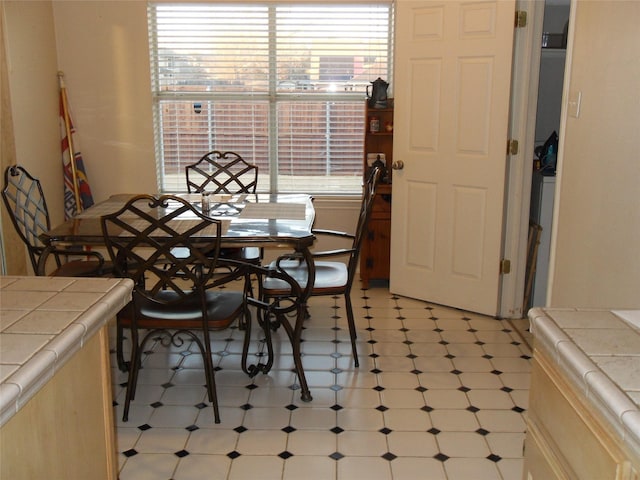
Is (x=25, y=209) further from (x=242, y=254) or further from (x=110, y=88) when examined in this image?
(x=110, y=88)

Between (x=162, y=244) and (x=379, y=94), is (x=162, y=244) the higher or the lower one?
the lower one

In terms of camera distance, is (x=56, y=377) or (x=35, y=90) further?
(x=35, y=90)

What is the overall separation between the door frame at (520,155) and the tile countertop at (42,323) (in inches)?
115

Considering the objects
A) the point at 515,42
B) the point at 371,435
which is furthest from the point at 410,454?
the point at 515,42

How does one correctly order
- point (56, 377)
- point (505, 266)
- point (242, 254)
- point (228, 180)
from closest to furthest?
1. point (56, 377)
2. point (242, 254)
3. point (505, 266)
4. point (228, 180)

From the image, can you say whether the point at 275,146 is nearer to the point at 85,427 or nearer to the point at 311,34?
the point at 311,34

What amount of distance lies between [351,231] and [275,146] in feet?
2.80

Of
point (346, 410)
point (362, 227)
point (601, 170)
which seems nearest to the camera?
point (601, 170)

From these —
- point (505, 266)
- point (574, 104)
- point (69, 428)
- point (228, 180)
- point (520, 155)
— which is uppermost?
point (574, 104)

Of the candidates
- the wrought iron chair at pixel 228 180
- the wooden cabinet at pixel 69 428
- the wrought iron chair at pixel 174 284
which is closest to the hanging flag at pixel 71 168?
the wrought iron chair at pixel 228 180

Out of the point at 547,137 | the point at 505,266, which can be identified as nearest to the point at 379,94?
the point at 547,137

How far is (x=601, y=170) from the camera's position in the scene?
2.85 metres

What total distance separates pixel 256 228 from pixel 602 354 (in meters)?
2.08

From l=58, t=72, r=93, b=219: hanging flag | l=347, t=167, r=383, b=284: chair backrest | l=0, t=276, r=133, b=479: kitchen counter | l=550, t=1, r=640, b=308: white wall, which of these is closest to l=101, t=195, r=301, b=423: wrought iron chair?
l=347, t=167, r=383, b=284: chair backrest
